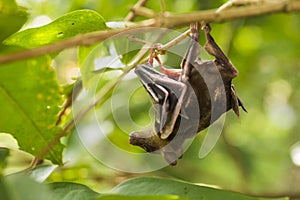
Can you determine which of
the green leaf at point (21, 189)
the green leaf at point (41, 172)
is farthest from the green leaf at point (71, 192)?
the green leaf at point (21, 189)

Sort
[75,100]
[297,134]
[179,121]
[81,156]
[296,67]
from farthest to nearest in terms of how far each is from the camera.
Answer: [297,134] → [296,67] → [81,156] → [75,100] → [179,121]

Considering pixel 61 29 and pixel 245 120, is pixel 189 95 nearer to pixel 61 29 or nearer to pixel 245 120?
pixel 61 29

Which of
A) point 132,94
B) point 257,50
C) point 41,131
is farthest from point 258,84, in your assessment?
point 41,131


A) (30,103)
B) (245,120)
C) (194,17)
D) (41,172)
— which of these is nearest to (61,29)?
(30,103)

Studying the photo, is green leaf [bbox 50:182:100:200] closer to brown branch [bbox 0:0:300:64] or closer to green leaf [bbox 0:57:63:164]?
green leaf [bbox 0:57:63:164]

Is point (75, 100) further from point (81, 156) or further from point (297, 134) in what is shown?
point (297, 134)

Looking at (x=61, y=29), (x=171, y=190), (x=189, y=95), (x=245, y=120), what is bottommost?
(x=245, y=120)

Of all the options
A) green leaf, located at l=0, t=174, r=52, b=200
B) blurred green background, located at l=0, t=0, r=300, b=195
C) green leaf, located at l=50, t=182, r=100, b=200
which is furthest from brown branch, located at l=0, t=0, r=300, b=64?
blurred green background, located at l=0, t=0, r=300, b=195
